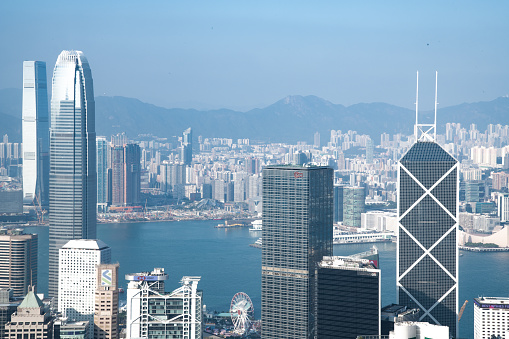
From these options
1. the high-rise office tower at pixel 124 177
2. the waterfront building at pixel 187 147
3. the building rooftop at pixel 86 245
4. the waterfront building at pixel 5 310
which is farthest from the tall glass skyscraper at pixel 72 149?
the waterfront building at pixel 187 147

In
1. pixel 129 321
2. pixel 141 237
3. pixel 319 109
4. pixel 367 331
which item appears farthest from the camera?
pixel 319 109

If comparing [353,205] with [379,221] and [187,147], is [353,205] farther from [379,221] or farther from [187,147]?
[187,147]

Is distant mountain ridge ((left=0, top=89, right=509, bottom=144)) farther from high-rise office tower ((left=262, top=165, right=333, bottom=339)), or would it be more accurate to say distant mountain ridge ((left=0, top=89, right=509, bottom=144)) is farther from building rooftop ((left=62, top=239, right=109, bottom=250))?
high-rise office tower ((left=262, top=165, right=333, bottom=339))

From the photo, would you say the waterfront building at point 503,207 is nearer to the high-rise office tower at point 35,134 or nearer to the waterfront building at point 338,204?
the waterfront building at point 338,204

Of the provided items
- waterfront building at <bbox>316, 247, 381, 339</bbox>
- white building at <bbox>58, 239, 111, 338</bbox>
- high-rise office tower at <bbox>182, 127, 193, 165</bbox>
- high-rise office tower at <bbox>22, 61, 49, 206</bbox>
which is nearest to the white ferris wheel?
white building at <bbox>58, 239, 111, 338</bbox>

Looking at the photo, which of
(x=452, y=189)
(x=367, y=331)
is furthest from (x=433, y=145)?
(x=367, y=331)

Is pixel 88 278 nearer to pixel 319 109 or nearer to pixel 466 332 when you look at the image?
pixel 466 332
